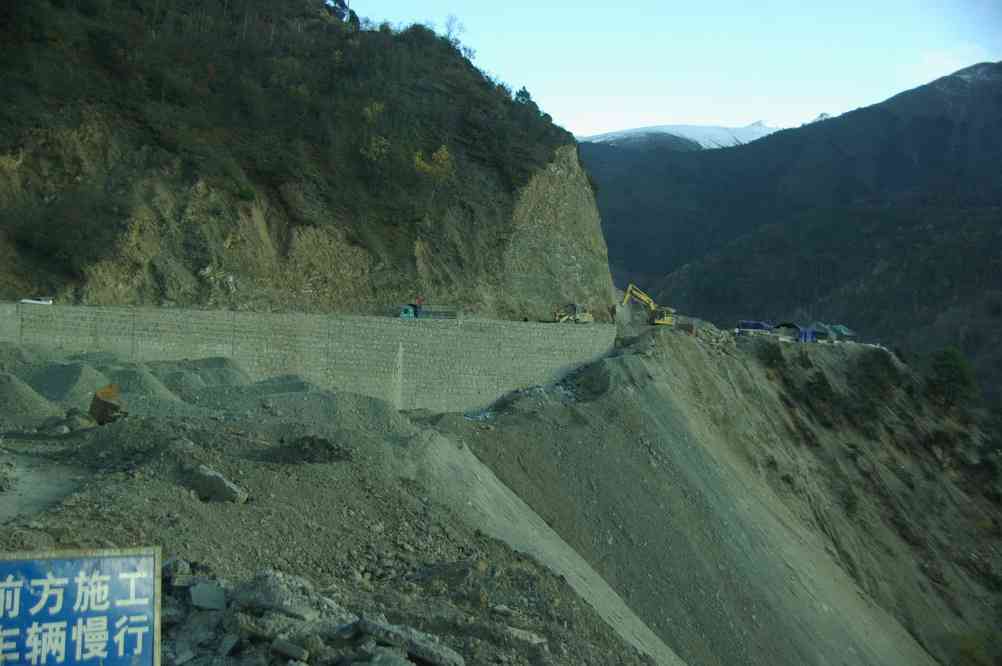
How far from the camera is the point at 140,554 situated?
5242 mm

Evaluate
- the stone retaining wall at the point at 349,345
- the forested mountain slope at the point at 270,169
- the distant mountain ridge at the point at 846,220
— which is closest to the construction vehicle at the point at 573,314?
the forested mountain slope at the point at 270,169

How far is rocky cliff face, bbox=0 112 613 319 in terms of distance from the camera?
26.7 m

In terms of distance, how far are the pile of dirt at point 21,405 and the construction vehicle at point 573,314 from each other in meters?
17.7

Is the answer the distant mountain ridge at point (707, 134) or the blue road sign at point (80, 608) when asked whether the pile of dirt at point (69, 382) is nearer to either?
the blue road sign at point (80, 608)

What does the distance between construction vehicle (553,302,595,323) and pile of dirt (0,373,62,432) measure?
17.7 m

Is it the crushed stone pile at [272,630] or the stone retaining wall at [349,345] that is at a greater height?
the crushed stone pile at [272,630]

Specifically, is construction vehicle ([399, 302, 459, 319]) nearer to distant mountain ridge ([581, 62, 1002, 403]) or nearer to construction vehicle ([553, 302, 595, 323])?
construction vehicle ([553, 302, 595, 323])

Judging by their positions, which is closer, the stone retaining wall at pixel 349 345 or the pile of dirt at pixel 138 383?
the pile of dirt at pixel 138 383

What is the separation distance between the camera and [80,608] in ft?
16.6

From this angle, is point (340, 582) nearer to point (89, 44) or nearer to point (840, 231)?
point (89, 44)

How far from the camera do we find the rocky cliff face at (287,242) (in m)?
26.7

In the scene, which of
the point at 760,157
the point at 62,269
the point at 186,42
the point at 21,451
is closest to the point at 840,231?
the point at 760,157

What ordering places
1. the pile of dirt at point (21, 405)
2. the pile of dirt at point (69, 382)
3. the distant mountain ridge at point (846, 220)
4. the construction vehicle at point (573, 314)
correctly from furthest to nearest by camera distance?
the distant mountain ridge at point (846, 220) → the construction vehicle at point (573, 314) → the pile of dirt at point (69, 382) → the pile of dirt at point (21, 405)

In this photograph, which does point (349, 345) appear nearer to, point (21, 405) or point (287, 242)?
point (287, 242)
